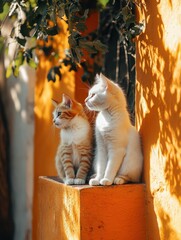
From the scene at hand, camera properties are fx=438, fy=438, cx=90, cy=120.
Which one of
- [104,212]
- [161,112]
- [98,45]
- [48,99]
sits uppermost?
[48,99]

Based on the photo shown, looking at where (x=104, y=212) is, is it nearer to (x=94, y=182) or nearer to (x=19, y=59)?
(x=94, y=182)

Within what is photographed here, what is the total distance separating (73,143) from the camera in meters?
2.31

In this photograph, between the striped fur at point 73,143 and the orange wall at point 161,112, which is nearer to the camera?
the orange wall at point 161,112

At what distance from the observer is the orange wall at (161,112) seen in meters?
1.97

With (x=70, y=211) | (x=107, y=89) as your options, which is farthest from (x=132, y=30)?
(x=70, y=211)

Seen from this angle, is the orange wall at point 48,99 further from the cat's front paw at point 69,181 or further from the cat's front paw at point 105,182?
the cat's front paw at point 105,182

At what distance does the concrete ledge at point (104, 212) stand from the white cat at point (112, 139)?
0.06 meters

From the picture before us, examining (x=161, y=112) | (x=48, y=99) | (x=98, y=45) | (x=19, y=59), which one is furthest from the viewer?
(x=48, y=99)

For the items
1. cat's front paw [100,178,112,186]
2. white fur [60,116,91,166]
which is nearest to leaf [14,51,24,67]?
white fur [60,116,91,166]

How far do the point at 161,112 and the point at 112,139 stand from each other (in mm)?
274

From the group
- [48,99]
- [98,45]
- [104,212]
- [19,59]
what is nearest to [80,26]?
[98,45]

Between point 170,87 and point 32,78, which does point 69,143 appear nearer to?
point 170,87

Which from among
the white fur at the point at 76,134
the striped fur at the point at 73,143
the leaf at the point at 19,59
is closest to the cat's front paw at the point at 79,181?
the striped fur at the point at 73,143

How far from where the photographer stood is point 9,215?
4582mm
